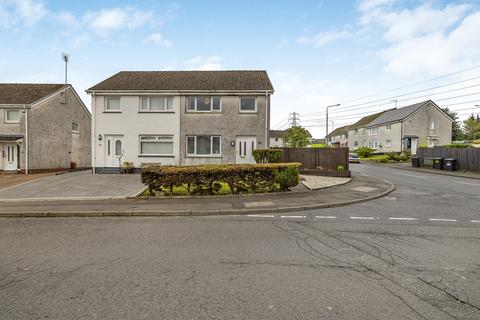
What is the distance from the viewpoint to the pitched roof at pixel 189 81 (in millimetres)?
19364

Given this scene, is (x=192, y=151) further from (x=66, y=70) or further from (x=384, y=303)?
(x=66, y=70)

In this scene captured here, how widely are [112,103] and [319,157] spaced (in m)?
14.6

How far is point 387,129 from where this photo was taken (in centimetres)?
4875

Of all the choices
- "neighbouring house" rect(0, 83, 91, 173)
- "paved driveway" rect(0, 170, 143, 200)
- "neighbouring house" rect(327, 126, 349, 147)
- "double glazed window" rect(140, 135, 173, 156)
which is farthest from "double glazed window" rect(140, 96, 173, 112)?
"neighbouring house" rect(327, 126, 349, 147)

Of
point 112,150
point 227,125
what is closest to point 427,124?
point 227,125

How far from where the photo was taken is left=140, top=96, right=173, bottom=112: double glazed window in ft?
63.9

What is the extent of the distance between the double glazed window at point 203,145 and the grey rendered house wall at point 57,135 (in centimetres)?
1279

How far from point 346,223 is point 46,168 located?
954 inches

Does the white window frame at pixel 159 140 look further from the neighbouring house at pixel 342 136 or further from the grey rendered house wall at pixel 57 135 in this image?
the neighbouring house at pixel 342 136

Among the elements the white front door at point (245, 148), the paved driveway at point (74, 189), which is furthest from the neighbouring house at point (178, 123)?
the paved driveway at point (74, 189)

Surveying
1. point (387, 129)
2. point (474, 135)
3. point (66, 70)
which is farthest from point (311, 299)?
point (474, 135)

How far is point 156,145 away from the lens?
19.5 metres

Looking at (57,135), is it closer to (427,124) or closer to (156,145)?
(156,145)

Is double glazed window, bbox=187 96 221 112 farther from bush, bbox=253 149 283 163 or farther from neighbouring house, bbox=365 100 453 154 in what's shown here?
neighbouring house, bbox=365 100 453 154
